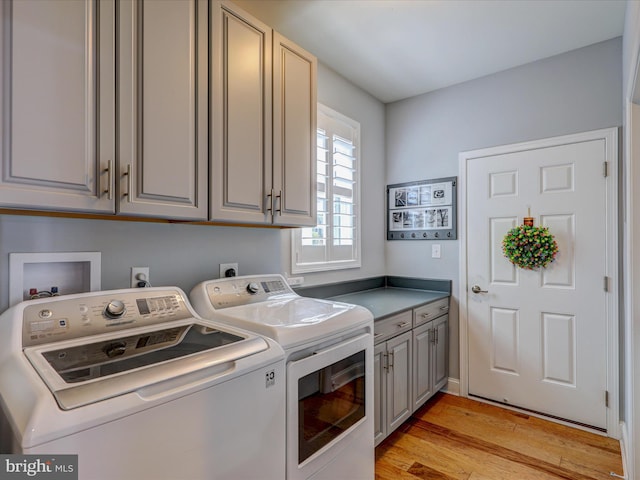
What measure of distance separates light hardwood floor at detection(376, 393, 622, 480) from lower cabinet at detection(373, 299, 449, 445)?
0.47 feet

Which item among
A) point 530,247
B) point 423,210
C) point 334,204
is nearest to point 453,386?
point 530,247

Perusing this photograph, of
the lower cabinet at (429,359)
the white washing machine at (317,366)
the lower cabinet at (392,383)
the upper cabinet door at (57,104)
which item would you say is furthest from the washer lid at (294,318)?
the lower cabinet at (429,359)

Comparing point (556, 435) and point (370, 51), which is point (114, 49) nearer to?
point (370, 51)

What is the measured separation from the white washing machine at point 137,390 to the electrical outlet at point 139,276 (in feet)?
0.50

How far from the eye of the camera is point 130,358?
3.29 ft

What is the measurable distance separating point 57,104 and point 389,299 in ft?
7.28

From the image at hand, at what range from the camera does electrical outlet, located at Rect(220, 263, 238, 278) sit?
71.8 inches

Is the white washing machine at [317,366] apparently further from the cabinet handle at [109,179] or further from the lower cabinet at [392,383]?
the cabinet handle at [109,179]

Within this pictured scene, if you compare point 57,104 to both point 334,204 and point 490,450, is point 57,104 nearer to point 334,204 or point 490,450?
point 334,204

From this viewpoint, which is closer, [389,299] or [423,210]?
[389,299]

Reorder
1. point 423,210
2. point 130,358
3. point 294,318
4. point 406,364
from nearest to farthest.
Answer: point 130,358
point 294,318
point 406,364
point 423,210

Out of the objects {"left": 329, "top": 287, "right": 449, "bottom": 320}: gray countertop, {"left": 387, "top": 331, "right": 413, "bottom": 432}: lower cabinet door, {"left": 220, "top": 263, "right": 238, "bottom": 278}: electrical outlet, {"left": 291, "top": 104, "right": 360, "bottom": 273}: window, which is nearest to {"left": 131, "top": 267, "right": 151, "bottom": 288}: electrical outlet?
{"left": 220, "top": 263, "right": 238, "bottom": 278}: electrical outlet

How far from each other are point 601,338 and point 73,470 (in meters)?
2.87

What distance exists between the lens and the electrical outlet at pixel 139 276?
1.48 m
